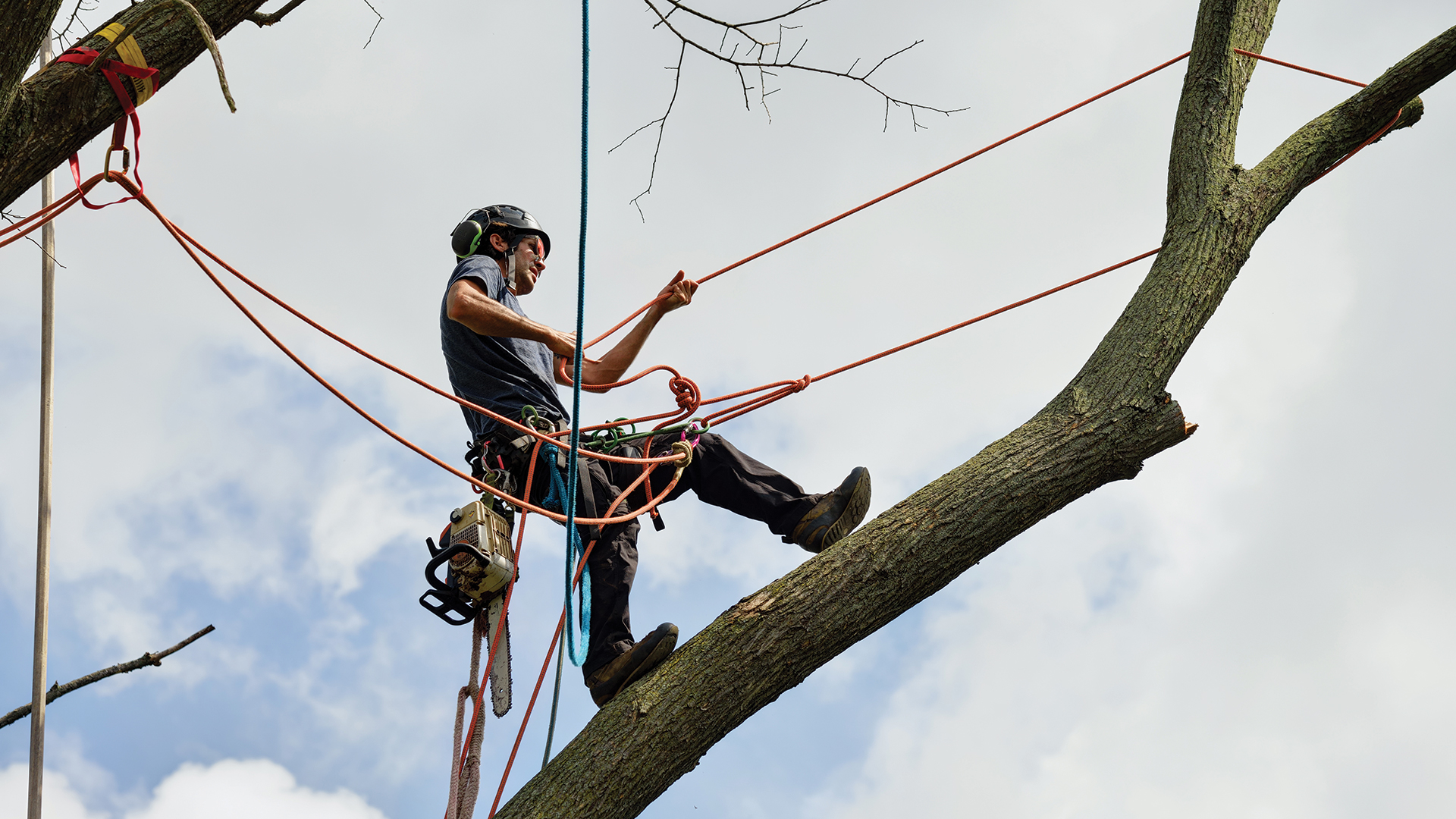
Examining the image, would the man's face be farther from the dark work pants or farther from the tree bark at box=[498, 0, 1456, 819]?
the tree bark at box=[498, 0, 1456, 819]

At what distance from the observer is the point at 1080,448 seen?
9.14 feet

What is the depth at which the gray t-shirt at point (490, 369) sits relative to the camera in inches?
130

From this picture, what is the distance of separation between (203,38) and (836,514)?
6.17 ft

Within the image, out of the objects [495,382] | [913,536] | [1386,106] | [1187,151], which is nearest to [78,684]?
[495,382]

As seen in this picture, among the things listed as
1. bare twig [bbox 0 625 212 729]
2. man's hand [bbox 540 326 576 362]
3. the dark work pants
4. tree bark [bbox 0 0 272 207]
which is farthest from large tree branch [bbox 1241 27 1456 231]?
bare twig [bbox 0 625 212 729]

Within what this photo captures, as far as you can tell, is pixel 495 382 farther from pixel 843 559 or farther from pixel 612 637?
pixel 843 559

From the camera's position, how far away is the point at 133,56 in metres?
2.23

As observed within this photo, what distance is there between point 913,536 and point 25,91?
1.96 metres

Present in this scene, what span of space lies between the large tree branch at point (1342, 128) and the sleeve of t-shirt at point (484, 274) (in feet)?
6.83

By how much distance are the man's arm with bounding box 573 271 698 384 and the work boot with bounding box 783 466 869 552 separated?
0.68 metres

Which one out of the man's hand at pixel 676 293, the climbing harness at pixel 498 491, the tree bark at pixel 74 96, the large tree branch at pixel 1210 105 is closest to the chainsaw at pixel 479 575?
the climbing harness at pixel 498 491

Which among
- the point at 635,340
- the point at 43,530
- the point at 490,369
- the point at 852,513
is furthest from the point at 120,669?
the point at 852,513

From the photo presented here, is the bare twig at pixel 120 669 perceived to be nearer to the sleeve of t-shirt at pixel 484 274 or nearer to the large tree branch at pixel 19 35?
the sleeve of t-shirt at pixel 484 274

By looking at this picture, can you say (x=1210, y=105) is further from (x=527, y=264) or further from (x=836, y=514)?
(x=527, y=264)
